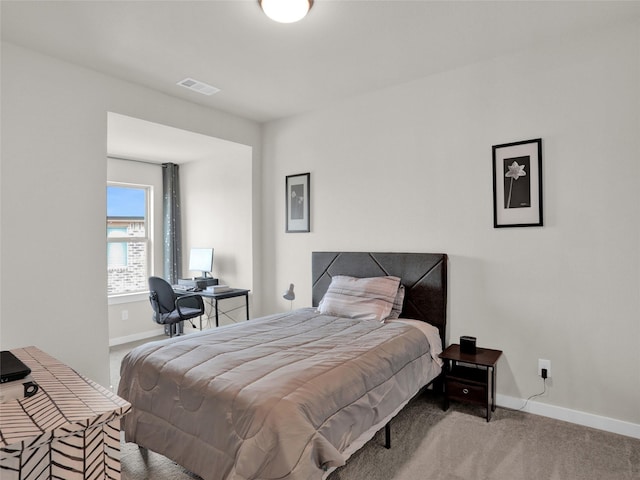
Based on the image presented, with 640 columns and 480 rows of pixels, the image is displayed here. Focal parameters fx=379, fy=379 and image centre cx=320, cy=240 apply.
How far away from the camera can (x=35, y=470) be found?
1.16 meters

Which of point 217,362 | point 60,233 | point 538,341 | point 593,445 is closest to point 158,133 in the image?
point 60,233

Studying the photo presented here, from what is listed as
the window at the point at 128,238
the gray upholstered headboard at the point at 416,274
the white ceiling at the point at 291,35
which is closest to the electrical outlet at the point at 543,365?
the gray upholstered headboard at the point at 416,274

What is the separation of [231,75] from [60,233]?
1.82m

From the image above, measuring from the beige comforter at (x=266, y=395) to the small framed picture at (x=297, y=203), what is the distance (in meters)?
1.67

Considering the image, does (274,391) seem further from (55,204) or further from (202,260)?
(202,260)

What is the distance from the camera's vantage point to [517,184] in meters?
2.82

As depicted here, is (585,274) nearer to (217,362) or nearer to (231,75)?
(217,362)

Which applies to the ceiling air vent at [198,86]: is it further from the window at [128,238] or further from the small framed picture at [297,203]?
the window at [128,238]

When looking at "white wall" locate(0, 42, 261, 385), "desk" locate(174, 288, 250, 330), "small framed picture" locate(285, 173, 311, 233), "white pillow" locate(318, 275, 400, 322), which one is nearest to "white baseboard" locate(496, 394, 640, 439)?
"white pillow" locate(318, 275, 400, 322)

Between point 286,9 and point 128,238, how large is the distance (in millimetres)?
4041

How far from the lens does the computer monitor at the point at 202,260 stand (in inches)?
190

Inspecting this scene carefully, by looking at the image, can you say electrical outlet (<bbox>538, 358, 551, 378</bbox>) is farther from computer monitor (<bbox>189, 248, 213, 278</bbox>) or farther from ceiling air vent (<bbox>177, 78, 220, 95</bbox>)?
computer monitor (<bbox>189, 248, 213, 278</bbox>)

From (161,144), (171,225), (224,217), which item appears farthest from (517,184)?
(171,225)

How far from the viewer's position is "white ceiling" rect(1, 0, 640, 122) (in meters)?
2.26
